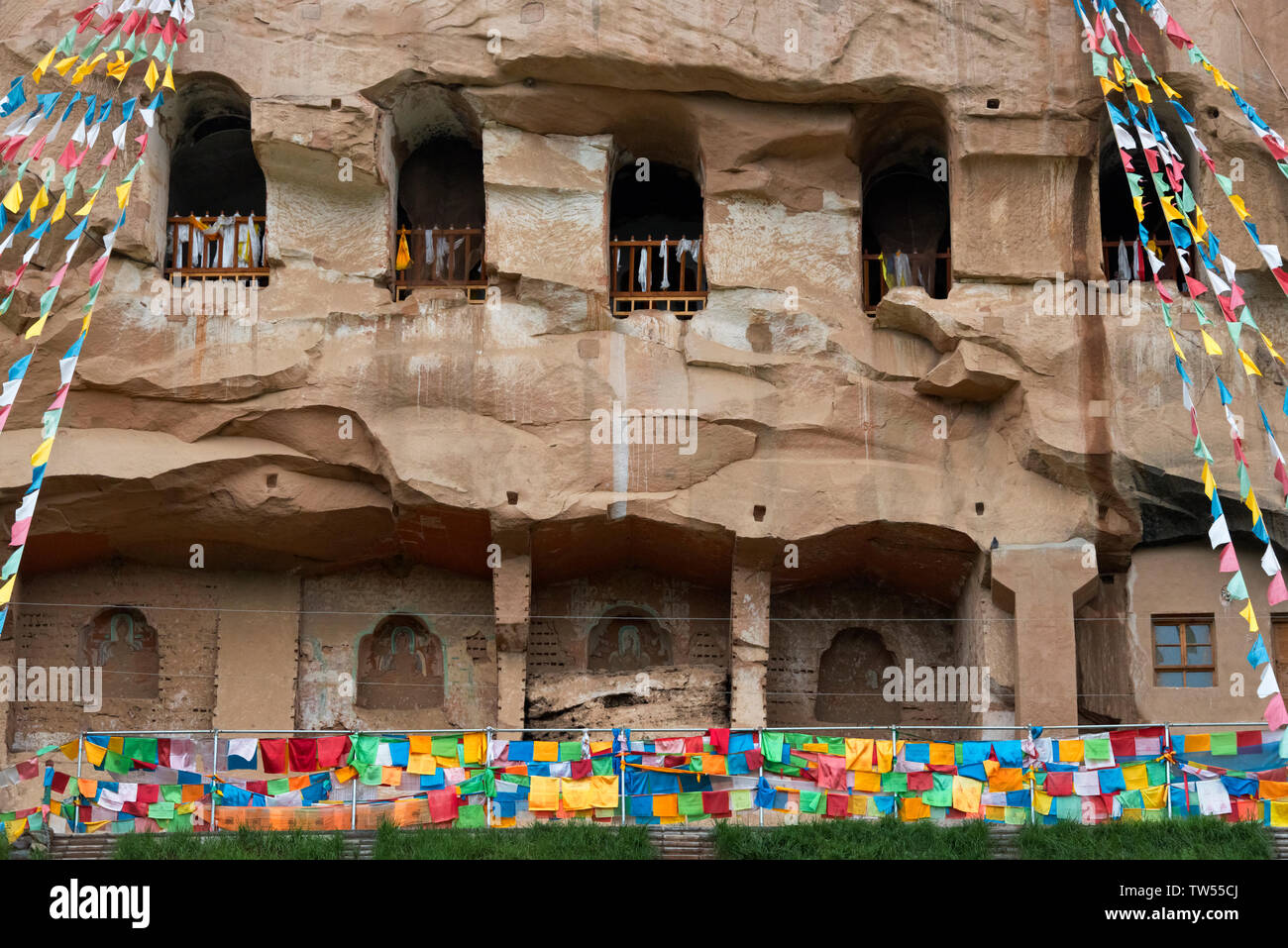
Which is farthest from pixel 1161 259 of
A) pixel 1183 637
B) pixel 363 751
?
pixel 363 751

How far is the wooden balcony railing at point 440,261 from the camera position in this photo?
21.4m

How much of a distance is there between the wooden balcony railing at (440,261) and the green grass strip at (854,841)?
24.2 feet

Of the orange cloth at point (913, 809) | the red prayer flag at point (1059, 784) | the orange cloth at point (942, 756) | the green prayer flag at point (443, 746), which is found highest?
the green prayer flag at point (443, 746)

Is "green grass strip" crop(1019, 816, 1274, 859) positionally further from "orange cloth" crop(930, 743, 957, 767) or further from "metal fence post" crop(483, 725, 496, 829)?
"metal fence post" crop(483, 725, 496, 829)

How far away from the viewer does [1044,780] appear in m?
17.1

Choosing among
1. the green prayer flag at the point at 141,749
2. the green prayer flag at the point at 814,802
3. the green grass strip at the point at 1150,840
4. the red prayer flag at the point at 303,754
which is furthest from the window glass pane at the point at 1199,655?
the green prayer flag at the point at 141,749

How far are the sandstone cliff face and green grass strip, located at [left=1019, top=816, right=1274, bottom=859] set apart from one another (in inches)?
170

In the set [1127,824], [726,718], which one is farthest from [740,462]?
[1127,824]

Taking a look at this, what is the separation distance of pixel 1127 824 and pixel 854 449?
551 cm

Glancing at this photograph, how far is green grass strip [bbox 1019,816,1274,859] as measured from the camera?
15.8 metres

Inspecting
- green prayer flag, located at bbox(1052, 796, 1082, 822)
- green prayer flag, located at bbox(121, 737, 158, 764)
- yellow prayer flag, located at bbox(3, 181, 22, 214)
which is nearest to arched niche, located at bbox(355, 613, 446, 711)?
green prayer flag, located at bbox(121, 737, 158, 764)

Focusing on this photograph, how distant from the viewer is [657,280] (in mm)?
22625

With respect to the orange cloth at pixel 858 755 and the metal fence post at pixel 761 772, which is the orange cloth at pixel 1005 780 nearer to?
the orange cloth at pixel 858 755

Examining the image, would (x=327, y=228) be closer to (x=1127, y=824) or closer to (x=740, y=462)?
(x=740, y=462)
